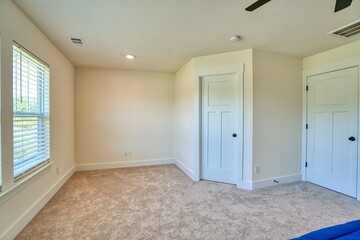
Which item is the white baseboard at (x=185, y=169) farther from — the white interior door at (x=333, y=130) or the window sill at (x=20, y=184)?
the window sill at (x=20, y=184)

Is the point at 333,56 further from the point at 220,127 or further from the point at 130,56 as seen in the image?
the point at 130,56

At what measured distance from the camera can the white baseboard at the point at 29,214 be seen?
6.02 ft

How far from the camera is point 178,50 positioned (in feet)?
10.5

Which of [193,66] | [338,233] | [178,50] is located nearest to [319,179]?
[338,233]

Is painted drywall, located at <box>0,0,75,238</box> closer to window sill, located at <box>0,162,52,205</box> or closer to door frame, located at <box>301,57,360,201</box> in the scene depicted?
window sill, located at <box>0,162,52,205</box>

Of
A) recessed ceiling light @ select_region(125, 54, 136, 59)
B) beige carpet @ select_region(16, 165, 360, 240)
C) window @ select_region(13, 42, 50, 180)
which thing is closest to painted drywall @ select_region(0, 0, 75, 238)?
window @ select_region(13, 42, 50, 180)

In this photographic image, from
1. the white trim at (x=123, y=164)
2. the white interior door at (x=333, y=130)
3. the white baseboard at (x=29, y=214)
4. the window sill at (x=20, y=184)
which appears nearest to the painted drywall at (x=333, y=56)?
the white interior door at (x=333, y=130)

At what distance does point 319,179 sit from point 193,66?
310cm

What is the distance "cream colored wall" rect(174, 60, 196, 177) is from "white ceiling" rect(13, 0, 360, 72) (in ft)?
2.23

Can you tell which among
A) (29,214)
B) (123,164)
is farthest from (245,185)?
(29,214)

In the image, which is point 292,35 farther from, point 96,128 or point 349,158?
point 96,128

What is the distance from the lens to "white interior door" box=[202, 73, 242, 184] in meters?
3.35

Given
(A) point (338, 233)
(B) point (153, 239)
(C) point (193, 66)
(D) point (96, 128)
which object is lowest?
(B) point (153, 239)

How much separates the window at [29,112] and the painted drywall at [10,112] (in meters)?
0.12
